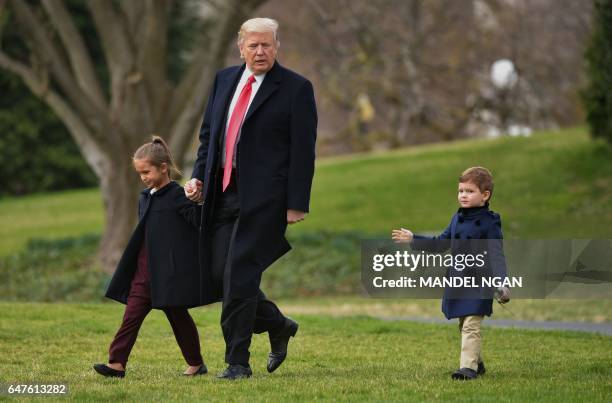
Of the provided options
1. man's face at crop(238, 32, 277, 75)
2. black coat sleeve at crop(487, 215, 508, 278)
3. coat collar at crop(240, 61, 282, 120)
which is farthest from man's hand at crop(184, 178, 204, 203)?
black coat sleeve at crop(487, 215, 508, 278)

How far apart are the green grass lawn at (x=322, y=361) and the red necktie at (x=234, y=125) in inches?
48.7

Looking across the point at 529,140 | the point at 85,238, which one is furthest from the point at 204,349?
the point at 529,140

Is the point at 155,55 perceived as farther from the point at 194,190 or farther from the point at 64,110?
the point at 194,190

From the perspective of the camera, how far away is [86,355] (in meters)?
8.46

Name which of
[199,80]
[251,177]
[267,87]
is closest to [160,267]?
[251,177]

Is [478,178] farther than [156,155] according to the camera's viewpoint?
No

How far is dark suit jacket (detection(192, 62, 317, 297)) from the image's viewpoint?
6.77m

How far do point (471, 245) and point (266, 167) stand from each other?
1295 mm

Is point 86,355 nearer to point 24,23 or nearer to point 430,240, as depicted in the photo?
point 430,240

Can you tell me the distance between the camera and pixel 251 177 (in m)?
6.78

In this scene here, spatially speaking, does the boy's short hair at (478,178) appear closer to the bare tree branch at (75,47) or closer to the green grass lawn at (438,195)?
the bare tree branch at (75,47)

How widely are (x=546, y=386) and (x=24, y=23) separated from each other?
12856 millimetres

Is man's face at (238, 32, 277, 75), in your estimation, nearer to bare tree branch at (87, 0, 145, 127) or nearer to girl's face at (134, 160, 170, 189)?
girl's face at (134, 160, 170, 189)

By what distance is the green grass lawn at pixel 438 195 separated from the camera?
72.4 ft
